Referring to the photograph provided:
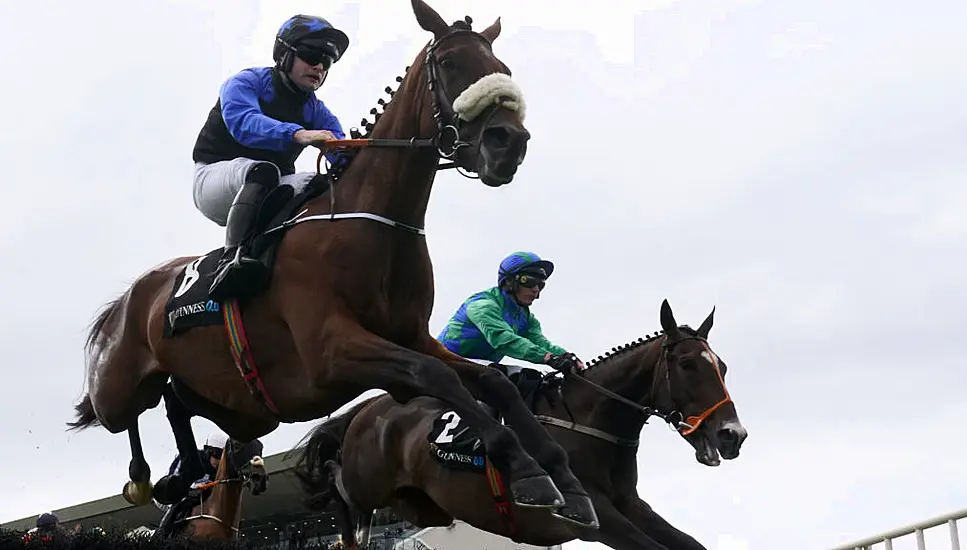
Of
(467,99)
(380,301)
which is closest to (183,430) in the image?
(380,301)

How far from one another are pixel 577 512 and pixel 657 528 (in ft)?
11.8

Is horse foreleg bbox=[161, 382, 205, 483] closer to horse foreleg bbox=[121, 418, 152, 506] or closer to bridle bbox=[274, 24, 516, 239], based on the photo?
horse foreleg bbox=[121, 418, 152, 506]

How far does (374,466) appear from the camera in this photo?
9625 millimetres

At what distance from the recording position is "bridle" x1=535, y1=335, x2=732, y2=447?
859 cm

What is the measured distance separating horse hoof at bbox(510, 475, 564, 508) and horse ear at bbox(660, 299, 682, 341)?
4.30m

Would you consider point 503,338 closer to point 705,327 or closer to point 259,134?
point 705,327

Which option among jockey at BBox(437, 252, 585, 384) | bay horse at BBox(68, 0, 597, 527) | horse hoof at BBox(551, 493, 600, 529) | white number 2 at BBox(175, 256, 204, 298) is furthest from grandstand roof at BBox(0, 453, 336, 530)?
horse hoof at BBox(551, 493, 600, 529)

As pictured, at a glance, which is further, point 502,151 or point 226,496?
point 226,496

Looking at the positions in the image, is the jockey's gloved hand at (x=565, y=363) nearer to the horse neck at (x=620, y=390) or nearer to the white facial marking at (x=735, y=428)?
the horse neck at (x=620, y=390)

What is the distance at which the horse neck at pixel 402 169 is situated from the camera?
556 cm

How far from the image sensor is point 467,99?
5078 mm

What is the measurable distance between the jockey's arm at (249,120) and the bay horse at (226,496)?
3.72m

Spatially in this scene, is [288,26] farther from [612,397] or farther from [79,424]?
[612,397]

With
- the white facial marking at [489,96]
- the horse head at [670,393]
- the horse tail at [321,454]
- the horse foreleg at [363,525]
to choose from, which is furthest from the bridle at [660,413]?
the white facial marking at [489,96]
